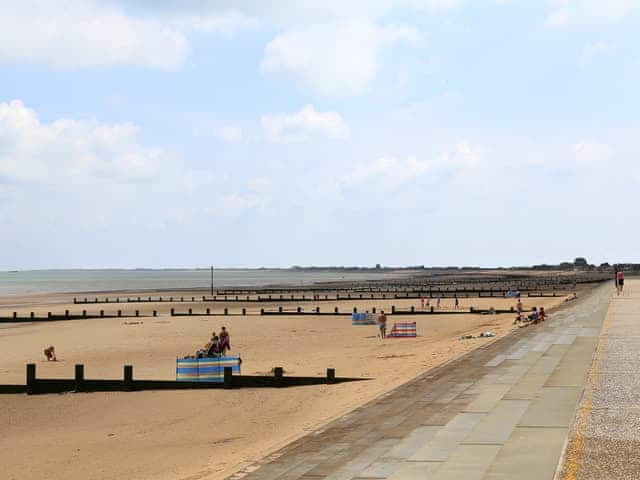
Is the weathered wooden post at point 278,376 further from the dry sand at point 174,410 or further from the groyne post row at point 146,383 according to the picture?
the dry sand at point 174,410

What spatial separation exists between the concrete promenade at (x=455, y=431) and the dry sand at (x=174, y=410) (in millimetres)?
1022

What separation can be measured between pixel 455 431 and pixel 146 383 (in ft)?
46.3

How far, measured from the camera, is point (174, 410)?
21562 mm

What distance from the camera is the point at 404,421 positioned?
48.7 feet

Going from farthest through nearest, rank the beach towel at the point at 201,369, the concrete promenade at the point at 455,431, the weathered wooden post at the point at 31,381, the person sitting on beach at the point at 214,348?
the person sitting on beach at the point at 214,348, the beach towel at the point at 201,369, the weathered wooden post at the point at 31,381, the concrete promenade at the point at 455,431

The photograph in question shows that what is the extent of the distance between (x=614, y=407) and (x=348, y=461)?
22.2 ft

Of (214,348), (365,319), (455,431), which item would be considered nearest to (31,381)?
(214,348)

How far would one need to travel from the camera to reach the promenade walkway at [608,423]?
35.7ft

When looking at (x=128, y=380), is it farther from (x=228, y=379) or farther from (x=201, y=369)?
(x=228, y=379)

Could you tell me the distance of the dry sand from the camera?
15469mm

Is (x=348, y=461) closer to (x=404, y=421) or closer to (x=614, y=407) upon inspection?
(x=404, y=421)

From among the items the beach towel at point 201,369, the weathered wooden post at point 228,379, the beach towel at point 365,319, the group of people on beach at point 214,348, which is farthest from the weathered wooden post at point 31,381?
the beach towel at point 365,319

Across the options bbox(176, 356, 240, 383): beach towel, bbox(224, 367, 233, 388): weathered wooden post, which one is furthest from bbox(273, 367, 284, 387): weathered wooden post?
bbox(176, 356, 240, 383): beach towel

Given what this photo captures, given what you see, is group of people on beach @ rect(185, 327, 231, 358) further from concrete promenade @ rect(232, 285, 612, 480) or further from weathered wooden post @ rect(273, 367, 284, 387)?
concrete promenade @ rect(232, 285, 612, 480)
